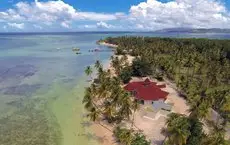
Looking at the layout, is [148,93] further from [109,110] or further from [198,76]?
[198,76]

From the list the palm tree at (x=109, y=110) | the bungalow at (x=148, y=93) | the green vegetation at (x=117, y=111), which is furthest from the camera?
the bungalow at (x=148, y=93)

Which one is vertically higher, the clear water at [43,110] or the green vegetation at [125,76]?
the green vegetation at [125,76]

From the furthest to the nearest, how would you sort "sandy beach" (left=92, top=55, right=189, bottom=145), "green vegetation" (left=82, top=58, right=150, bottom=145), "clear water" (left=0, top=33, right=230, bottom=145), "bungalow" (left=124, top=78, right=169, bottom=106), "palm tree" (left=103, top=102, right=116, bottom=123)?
1. "bungalow" (left=124, top=78, right=169, bottom=106)
2. "palm tree" (left=103, top=102, right=116, bottom=123)
3. "clear water" (left=0, top=33, right=230, bottom=145)
4. "sandy beach" (left=92, top=55, right=189, bottom=145)
5. "green vegetation" (left=82, top=58, right=150, bottom=145)

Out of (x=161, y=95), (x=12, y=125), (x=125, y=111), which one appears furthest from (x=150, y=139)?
(x=12, y=125)

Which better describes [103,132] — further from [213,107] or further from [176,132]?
[213,107]

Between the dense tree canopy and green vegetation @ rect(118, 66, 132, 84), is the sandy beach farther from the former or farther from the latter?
green vegetation @ rect(118, 66, 132, 84)

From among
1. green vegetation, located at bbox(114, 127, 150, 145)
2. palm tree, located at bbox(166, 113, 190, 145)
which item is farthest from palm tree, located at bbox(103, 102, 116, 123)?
palm tree, located at bbox(166, 113, 190, 145)

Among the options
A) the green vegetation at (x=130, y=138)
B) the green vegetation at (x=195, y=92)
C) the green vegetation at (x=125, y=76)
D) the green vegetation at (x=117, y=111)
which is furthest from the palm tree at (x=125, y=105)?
the green vegetation at (x=125, y=76)

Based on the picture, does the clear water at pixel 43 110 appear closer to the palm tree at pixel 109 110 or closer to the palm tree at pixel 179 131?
the palm tree at pixel 109 110

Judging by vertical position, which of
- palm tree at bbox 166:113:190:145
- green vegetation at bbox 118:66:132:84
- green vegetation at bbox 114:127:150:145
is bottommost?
green vegetation at bbox 114:127:150:145

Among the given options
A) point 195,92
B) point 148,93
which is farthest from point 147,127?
point 195,92

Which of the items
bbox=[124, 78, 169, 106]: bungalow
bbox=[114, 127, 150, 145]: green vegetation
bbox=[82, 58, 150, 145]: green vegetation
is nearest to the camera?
bbox=[114, 127, 150, 145]: green vegetation

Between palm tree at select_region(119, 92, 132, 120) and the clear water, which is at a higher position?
palm tree at select_region(119, 92, 132, 120)
